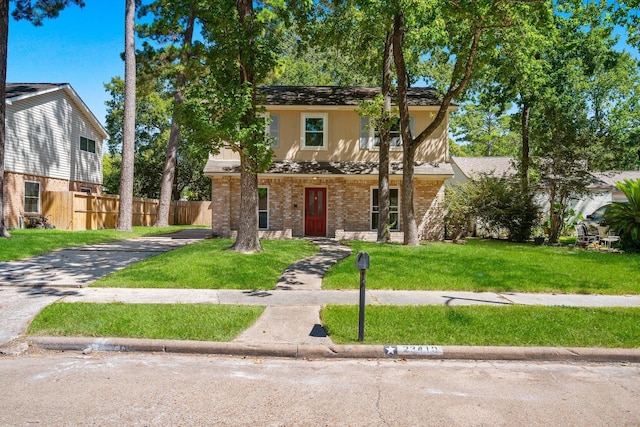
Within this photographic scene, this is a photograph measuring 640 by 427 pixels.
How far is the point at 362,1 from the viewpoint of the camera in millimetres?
12125

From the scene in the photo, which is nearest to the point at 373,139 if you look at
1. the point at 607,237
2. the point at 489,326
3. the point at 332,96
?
the point at 332,96

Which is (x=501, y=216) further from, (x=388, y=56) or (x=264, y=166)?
(x=264, y=166)

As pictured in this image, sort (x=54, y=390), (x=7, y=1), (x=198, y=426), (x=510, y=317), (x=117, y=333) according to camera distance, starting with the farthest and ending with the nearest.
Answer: (x=7, y=1) < (x=510, y=317) < (x=117, y=333) < (x=54, y=390) < (x=198, y=426)

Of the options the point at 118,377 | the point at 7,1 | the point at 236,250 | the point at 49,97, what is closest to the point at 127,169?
the point at 49,97

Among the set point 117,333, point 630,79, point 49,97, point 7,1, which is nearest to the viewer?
point 117,333

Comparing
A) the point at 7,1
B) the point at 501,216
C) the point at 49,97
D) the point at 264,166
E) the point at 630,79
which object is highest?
the point at 630,79

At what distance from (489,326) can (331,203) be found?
12848 millimetres

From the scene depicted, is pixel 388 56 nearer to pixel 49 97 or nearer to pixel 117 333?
pixel 117 333

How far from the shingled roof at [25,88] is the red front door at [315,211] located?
14912 mm

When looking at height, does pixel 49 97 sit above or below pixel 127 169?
above

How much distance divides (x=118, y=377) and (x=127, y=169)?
18371 millimetres

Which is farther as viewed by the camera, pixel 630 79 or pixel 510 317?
pixel 630 79

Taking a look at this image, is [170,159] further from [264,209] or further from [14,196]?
[264,209]

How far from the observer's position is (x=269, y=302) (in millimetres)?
7559
